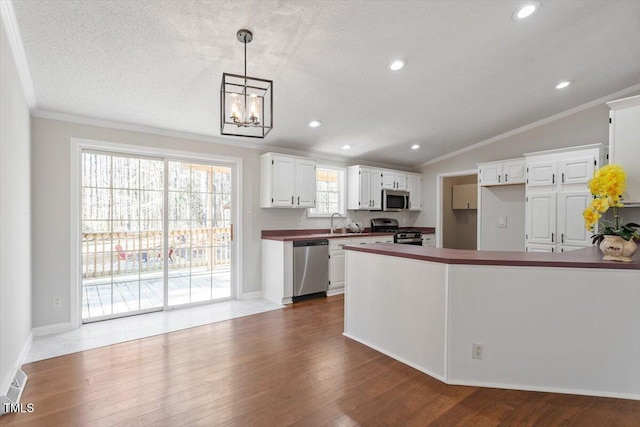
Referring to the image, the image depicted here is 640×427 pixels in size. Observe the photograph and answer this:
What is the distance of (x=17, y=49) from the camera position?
2279mm

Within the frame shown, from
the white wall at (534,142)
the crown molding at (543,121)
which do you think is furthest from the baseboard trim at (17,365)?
the crown molding at (543,121)

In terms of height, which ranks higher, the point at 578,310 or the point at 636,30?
the point at 636,30

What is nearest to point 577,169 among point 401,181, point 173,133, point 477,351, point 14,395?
point 401,181

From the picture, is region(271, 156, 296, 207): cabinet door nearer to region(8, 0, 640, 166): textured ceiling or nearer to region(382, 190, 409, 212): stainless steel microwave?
region(8, 0, 640, 166): textured ceiling

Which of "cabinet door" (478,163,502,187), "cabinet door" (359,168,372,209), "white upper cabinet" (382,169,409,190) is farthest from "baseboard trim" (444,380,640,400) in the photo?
"white upper cabinet" (382,169,409,190)

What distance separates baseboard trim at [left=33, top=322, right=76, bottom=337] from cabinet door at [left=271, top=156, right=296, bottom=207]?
2.74 meters

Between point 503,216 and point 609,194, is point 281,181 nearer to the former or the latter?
point 609,194

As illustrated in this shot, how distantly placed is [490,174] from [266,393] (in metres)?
4.82

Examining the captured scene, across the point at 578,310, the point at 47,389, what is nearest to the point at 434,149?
the point at 578,310

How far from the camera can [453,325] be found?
2.32 m

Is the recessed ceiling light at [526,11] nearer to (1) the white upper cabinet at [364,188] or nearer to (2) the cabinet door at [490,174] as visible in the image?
(2) the cabinet door at [490,174]

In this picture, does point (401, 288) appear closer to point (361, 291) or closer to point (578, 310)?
point (361, 291)

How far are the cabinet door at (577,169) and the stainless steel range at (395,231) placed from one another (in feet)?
8.37

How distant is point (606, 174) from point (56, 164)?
Result: 5.02 meters
